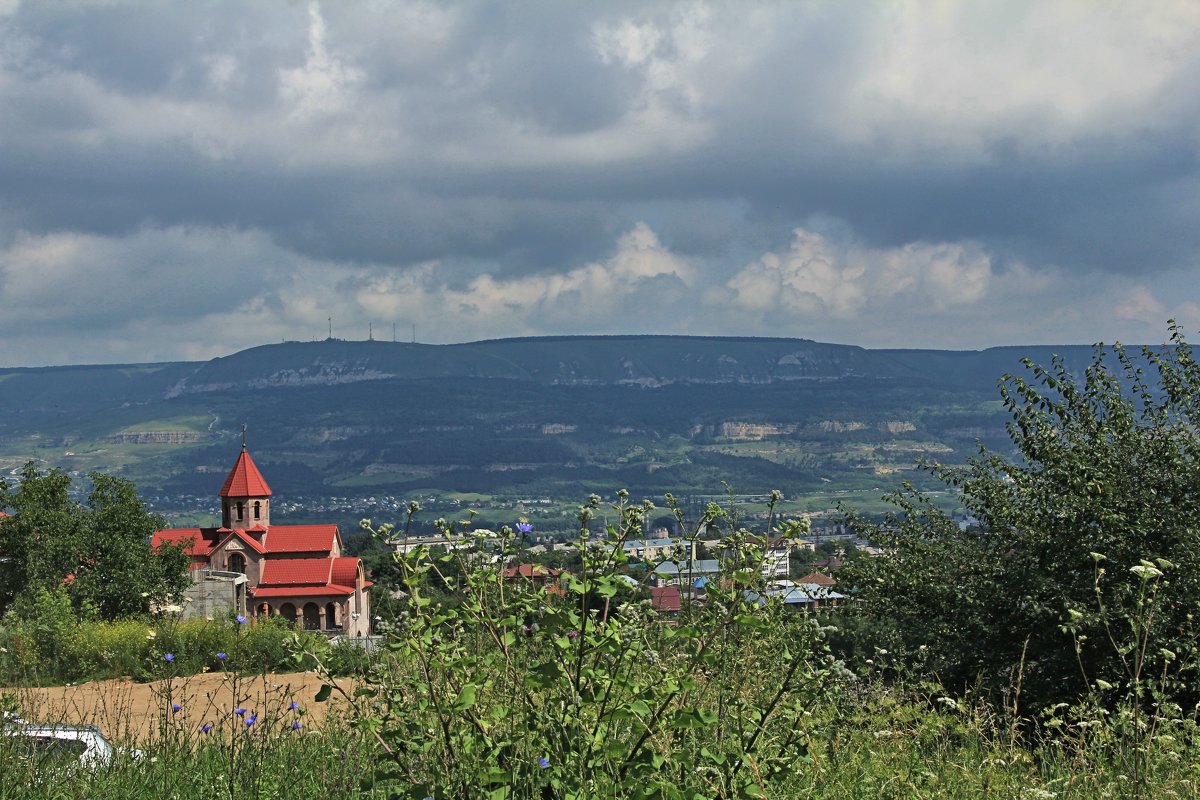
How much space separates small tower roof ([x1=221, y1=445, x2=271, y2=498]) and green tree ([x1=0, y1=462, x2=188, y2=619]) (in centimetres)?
1994

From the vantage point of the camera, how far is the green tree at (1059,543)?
11336mm

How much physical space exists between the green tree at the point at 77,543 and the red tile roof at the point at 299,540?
886 inches

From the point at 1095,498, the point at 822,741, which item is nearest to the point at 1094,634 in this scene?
the point at 1095,498

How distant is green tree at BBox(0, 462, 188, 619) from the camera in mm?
33094

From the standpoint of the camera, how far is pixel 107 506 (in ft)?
117

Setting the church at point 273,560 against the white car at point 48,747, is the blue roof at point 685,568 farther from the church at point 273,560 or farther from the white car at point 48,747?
the church at point 273,560

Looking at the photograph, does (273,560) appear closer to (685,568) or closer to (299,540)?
(299,540)

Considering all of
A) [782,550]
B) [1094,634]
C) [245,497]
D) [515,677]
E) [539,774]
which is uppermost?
[782,550]

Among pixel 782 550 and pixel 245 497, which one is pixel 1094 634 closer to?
pixel 782 550

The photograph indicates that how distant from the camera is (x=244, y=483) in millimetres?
56375

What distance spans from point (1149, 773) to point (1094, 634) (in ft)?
21.2

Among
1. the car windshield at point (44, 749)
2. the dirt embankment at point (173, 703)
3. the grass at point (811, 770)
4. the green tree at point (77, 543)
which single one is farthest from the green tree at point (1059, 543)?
the green tree at point (77, 543)

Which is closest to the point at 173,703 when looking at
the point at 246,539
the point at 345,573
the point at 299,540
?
the point at 246,539

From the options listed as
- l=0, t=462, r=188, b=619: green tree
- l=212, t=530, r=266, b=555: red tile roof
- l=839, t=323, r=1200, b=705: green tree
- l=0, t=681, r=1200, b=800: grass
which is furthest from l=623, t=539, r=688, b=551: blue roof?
l=212, t=530, r=266, b=555: red tile roof
